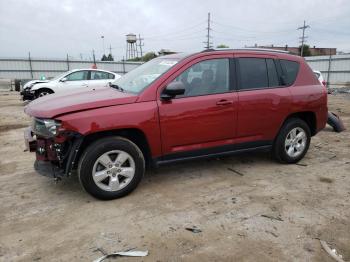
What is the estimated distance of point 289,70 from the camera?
5.17 meters

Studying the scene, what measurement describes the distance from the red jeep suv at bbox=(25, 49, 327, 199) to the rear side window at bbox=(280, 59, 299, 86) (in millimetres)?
17

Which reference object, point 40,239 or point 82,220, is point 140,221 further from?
point 40,239

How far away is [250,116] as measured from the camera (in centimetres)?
469

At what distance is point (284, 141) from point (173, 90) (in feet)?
7.12

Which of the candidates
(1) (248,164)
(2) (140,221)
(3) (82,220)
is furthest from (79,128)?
(1) (248,164)

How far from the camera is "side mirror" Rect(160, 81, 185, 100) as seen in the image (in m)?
3.95

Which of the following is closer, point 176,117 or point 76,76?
point 176,117

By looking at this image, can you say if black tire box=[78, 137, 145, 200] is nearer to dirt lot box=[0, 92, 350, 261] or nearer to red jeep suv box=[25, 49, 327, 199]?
red jeep suv box=[25, 49, 327, 199]

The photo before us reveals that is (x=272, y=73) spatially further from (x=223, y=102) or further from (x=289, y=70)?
(x=223, y=102)

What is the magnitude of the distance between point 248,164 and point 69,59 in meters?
26.9

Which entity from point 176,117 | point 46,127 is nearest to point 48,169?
point 46,127

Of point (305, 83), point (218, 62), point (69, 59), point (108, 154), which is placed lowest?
point (108, 154)

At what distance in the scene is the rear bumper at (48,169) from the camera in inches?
150

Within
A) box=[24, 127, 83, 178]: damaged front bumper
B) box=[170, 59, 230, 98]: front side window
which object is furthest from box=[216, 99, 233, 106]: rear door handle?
box=[24, 127, 83, 178]: damaged front bumper
